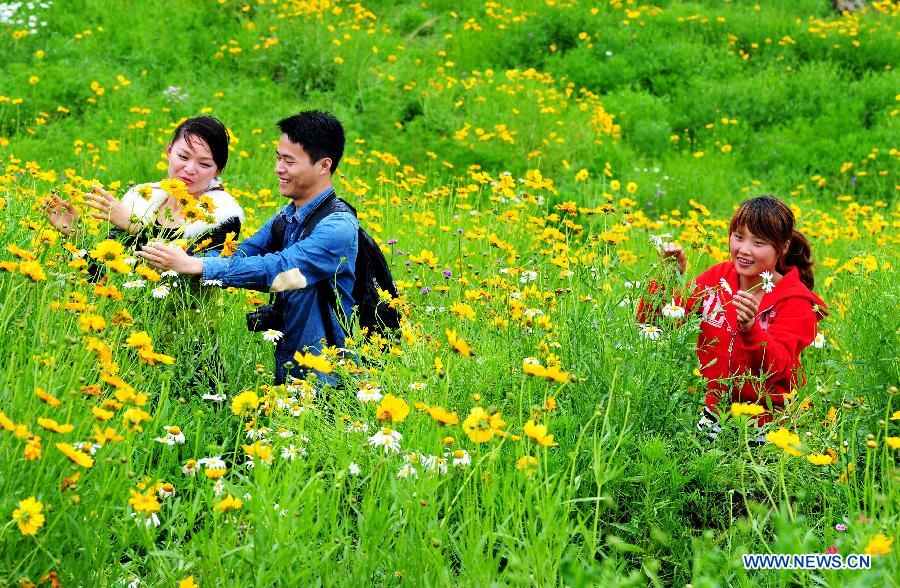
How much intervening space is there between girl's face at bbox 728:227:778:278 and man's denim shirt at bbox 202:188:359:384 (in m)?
1.38

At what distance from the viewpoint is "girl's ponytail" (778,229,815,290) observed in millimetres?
3398

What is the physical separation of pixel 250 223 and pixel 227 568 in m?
3.75

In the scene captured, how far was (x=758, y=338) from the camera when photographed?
2.93m

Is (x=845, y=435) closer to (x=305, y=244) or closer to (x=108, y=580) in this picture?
(x=305, y=244)

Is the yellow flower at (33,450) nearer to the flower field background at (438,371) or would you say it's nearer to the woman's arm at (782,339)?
the flower field background at (438,371)

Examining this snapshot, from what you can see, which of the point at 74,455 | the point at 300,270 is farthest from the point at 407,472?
the point at 300,270

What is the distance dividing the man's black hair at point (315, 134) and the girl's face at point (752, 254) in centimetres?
149

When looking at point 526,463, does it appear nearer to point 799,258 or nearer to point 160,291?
point 160,291

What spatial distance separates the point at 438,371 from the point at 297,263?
107 centimetres

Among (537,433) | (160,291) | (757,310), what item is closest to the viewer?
(537,433)

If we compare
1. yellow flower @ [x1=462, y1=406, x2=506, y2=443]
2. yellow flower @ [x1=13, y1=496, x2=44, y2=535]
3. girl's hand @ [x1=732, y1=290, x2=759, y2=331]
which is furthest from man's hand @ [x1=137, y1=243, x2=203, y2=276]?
girl's hand @ [x1=732, y1=290, x2=759, y2=331]

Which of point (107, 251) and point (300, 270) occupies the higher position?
point (107, 251)

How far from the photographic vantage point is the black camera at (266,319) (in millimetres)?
3312

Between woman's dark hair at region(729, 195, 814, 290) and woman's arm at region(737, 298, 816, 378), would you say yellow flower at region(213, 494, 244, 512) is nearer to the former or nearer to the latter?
woman's arm at region(737, 298, 816, 378)
